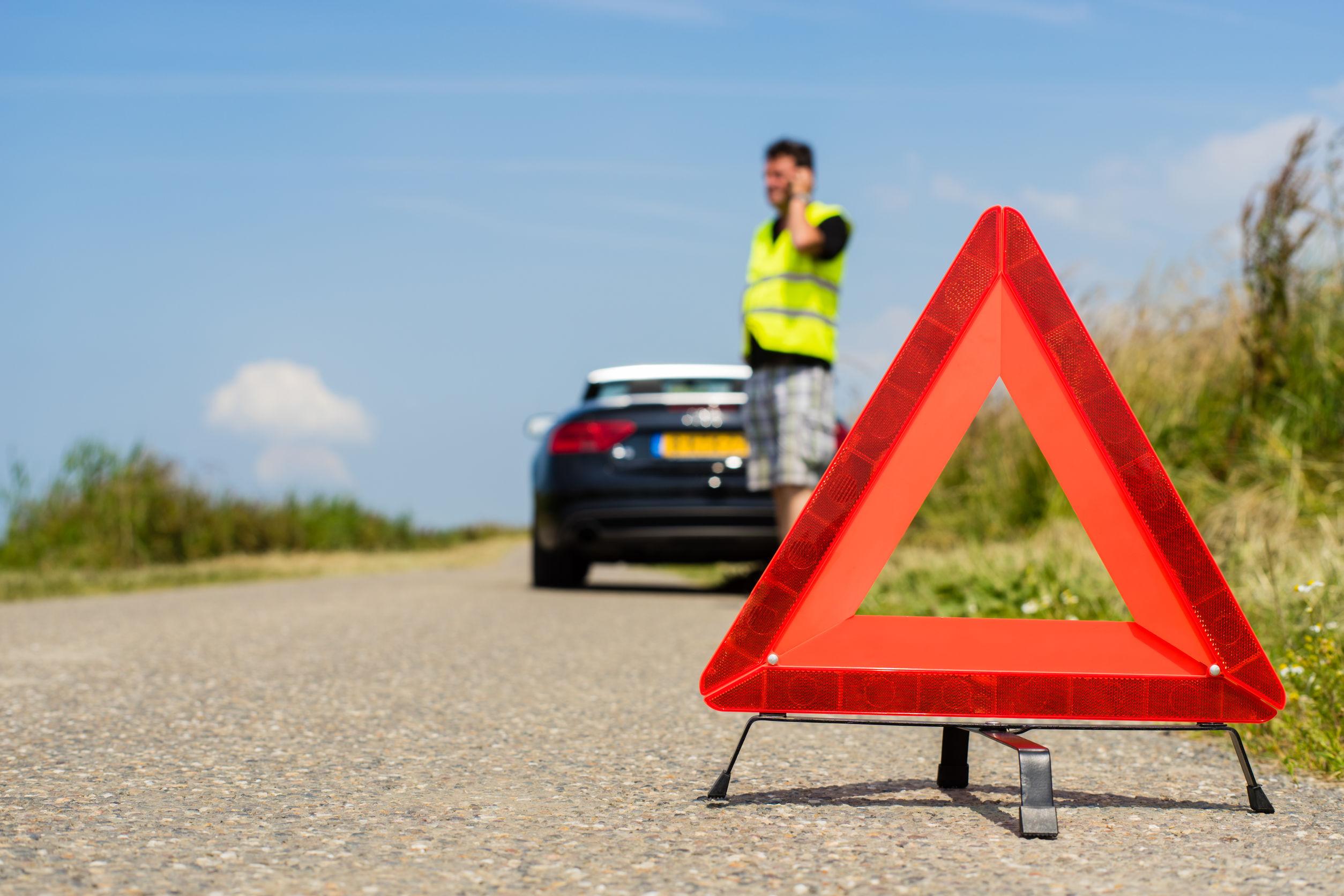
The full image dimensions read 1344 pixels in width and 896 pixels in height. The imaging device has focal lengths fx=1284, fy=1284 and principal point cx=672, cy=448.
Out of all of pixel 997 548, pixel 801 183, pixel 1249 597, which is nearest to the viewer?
pixel 1249 597

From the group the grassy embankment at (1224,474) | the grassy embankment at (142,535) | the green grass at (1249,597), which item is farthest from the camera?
the grassy embankment at (142,535)

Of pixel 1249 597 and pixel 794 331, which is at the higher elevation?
pixel 794 331

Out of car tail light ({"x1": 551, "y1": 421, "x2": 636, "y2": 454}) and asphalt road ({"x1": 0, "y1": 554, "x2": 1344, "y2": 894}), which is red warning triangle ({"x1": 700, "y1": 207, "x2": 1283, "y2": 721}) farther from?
car tail light ({"x1": 551, "y1": 421, "x2": 636, "y2": 454})

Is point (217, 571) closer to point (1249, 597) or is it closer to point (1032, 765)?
point (1249, 597)

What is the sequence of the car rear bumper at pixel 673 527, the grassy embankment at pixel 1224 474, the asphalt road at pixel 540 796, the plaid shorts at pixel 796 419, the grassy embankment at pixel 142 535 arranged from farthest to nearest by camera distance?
the grassy embankment at pixel 142 535, the car rear bumper at pixel 673 527, the plaid shorts at pixel 796 419, the grassy embankment at pixel 1224 474, the asphalt road at pixel 540 796

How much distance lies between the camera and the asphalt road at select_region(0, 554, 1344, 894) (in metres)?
2.20

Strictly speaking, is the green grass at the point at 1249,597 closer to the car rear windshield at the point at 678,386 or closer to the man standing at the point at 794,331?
the man standing at the point at 794,331

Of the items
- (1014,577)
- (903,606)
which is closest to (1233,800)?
(1014,577)

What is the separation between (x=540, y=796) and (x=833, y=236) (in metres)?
3.49

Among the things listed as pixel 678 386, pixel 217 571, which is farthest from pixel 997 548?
pixel 217 571

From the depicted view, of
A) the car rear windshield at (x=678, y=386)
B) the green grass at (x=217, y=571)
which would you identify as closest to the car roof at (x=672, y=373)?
the car rear windshield at (x=678, y=386)

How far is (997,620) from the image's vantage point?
2559mm

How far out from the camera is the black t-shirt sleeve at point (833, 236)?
5656 mm

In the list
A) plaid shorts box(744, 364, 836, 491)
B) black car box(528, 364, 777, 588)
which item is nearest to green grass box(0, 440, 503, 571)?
black car box(528, 364, 777, 588)
